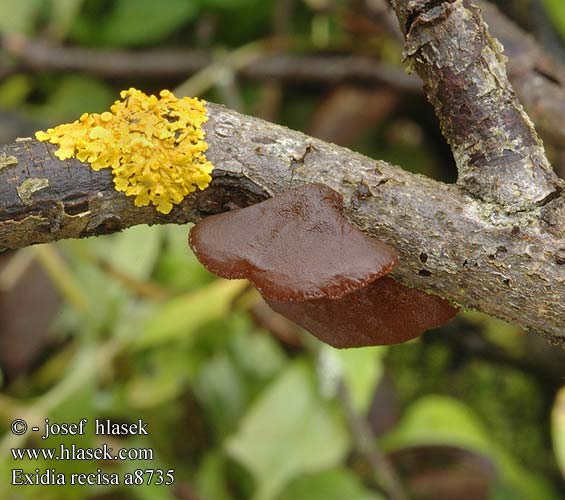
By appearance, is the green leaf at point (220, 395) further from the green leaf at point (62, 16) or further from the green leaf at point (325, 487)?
the green leaf at point (62, 16)

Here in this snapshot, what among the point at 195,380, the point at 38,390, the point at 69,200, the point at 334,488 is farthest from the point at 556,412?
the point at 38,390

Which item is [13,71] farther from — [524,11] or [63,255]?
[524,11]

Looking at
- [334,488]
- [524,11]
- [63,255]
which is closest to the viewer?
[334,488]

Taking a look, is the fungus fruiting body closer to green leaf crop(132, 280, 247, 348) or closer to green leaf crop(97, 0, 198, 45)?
green leaf crop(132, 280, 247, 348)

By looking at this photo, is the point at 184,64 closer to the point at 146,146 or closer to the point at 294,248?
the point at 146,146

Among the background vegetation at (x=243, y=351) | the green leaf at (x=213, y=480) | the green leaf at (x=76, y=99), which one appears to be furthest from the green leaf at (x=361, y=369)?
the green leaf at (x=76, y=99)

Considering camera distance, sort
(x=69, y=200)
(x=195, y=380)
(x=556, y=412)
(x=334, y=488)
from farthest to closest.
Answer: (x=195, y=380) → (x=334, y=488) → (x=556, y=412) → (x=69, y=200)
